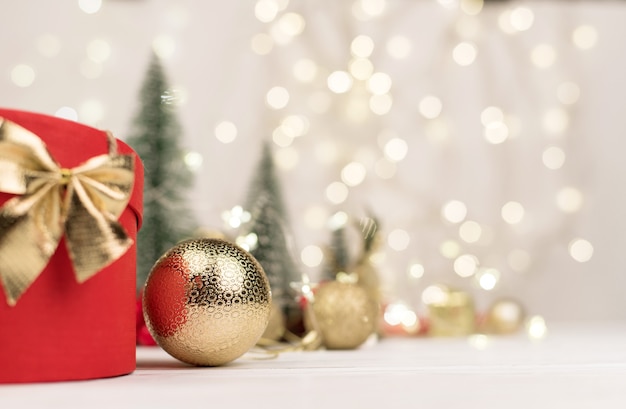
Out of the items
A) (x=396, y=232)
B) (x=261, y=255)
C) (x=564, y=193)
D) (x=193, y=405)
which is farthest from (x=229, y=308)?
(x=564, y=193)

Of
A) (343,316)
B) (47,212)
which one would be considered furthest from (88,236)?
(343,316)

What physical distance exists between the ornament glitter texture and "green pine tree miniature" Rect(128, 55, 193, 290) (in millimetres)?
589

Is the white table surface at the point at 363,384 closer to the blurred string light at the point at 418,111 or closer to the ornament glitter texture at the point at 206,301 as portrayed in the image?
the ornament glitter texture at the point at 206,301

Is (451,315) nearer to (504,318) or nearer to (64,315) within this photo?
(504,318)

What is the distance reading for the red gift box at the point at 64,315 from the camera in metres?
0.50

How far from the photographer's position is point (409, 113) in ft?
5.58

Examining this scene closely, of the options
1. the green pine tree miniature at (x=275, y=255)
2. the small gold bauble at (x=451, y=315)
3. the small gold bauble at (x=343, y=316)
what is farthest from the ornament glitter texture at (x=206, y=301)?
the small gold bauble at (x=451, y=315)

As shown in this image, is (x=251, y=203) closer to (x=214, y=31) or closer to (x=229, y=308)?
(x=214, y=31)

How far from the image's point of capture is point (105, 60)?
62.7 inches

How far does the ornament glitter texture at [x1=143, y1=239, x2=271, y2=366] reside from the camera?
2.08 ft

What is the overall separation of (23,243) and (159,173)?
83 centimetres

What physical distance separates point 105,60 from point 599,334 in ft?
4.35

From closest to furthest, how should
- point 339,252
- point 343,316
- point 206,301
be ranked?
point 206,301 → point 343,316 → point 339,252

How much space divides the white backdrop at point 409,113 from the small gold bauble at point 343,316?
22.4 inches
